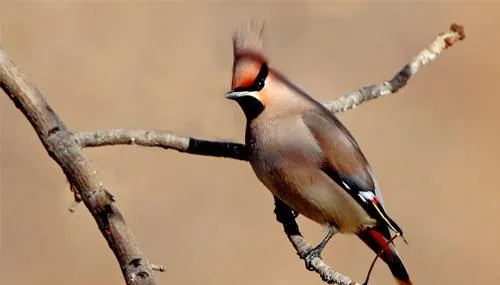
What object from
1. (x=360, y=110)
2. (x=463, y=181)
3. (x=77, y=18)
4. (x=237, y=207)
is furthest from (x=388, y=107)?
(x=77, y=18)

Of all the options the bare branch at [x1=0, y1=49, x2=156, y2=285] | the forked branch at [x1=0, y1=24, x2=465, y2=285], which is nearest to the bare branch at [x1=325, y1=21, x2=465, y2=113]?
the forked branch at [x1=0, y1=24, x2=465, y2=285]

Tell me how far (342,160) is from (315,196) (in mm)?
152

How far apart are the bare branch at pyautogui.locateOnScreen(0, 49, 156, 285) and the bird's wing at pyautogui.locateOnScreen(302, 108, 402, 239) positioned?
36.3 inches

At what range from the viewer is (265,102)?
132 inches

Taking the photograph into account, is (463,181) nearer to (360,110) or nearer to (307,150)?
(360,110)

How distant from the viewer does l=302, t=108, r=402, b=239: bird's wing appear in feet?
11.0

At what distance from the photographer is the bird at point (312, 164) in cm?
330

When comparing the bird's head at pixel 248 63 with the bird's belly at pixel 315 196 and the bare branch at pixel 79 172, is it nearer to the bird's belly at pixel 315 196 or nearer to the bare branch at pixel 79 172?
the bird's belly at pixel 315 196

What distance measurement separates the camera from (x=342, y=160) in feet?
11.1

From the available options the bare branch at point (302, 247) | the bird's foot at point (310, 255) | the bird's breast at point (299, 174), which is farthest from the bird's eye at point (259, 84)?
the bird's foot at point (310, 255)

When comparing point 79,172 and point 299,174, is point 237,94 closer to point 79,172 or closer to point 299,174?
point 299,174

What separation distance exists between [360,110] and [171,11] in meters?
1.47

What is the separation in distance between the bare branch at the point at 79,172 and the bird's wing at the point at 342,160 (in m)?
0.92

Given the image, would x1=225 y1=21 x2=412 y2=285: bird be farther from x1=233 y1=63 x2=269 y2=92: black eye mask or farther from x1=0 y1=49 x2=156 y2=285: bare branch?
x1=0 y1=49 x2=156 y2=285: bare branch
